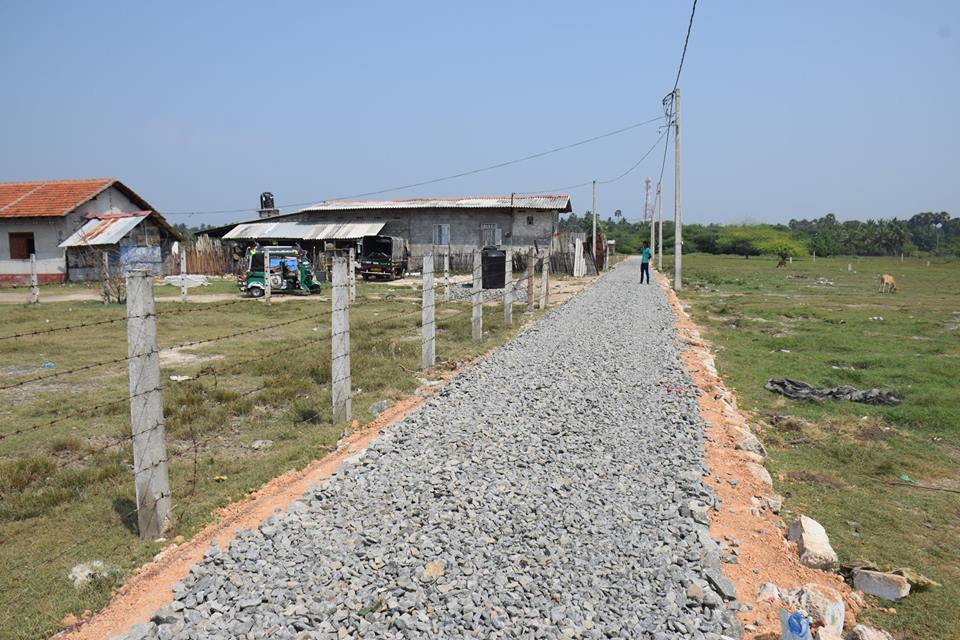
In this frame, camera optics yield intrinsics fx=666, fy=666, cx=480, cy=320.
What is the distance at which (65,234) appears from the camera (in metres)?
32.1

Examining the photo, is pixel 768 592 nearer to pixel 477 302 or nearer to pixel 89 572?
pixel 89 572

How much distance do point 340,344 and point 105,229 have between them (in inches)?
1200

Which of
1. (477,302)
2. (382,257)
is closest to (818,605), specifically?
(477,302)

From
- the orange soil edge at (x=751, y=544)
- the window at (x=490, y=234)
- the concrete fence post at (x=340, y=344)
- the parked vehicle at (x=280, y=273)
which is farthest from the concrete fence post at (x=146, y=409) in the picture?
the window at (x=490, y=234)

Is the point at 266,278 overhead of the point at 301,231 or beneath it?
beneath

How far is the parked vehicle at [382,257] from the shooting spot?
1304 inches

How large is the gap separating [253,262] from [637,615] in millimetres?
22812

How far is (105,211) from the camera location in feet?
113

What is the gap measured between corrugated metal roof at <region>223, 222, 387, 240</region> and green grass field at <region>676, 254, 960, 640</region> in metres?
24.7

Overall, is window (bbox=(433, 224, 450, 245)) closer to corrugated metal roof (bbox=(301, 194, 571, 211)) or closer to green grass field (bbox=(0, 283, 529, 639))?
corrugated metal roof (bbox=(301, 194, 571, 211))

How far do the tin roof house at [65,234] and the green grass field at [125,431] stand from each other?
58.4 ft

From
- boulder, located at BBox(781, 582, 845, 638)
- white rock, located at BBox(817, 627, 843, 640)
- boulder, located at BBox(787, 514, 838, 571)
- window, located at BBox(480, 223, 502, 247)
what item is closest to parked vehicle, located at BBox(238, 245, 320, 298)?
window, located at BBox(480, 223, 502, 247)

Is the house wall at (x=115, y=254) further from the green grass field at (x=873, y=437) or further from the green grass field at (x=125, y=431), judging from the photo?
the green grass field at (x=873, y=437)

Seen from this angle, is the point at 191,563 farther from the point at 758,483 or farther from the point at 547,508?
the point at 758,483
